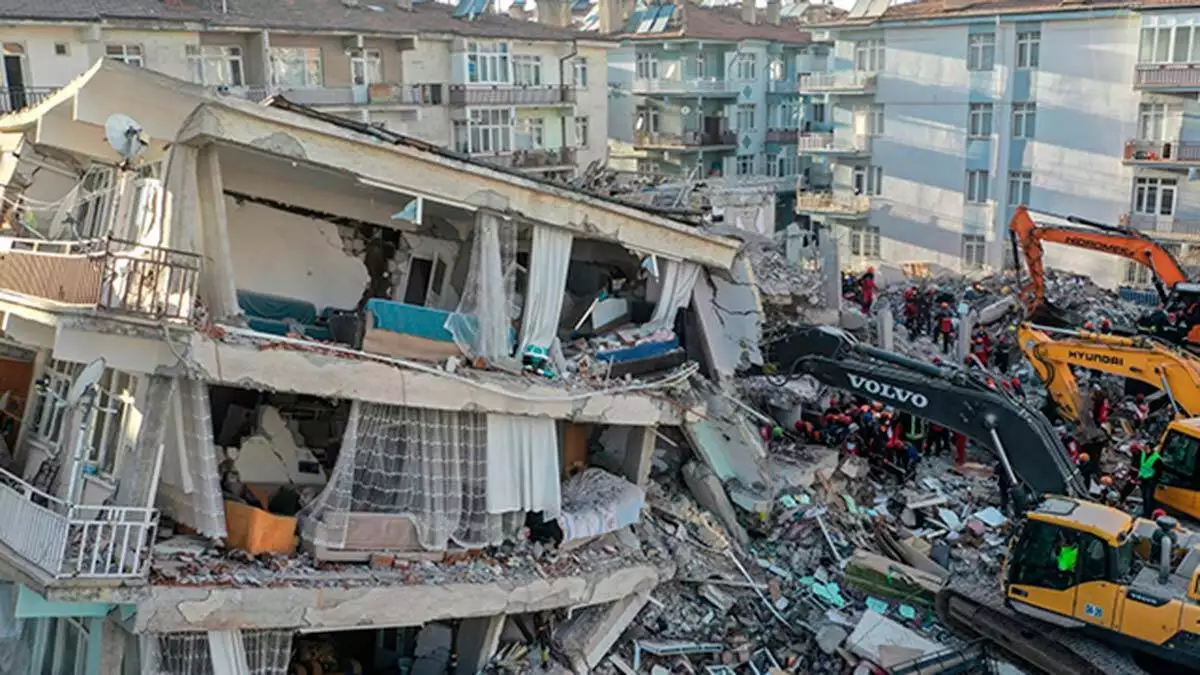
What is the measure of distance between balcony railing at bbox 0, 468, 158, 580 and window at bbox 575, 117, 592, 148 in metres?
37.7

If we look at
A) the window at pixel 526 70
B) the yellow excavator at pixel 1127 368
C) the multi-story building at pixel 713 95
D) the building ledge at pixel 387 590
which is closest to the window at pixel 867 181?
the multi-story building at pixel 713 95

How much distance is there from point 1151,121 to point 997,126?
577 centimetres

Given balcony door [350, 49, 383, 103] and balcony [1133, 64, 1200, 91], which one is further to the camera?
balcony door [350, 49, 383, 103]

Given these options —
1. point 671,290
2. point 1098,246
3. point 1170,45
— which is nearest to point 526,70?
point 1170,45

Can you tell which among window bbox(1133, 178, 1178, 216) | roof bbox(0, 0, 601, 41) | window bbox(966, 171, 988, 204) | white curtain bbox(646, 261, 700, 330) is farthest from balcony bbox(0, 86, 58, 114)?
window bbox(1133, 178, 1178, 216)

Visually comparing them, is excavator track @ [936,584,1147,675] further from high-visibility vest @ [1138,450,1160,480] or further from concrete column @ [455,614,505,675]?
concrete column @ [455,614,505,675]

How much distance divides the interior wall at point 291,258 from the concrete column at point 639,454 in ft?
17.3

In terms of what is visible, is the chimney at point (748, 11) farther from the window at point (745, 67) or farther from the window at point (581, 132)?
the window at point (581, 132)

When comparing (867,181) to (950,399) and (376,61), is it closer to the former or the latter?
(376,61)

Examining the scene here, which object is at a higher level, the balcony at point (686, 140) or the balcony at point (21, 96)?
the balcony at point (21, 96)

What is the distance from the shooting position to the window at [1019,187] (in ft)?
144

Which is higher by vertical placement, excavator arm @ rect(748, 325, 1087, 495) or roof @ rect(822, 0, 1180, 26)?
roof @ rect(822, 0, 1180, 26)

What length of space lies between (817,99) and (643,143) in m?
9.39

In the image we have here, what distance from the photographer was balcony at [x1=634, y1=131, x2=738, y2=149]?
187 feet
